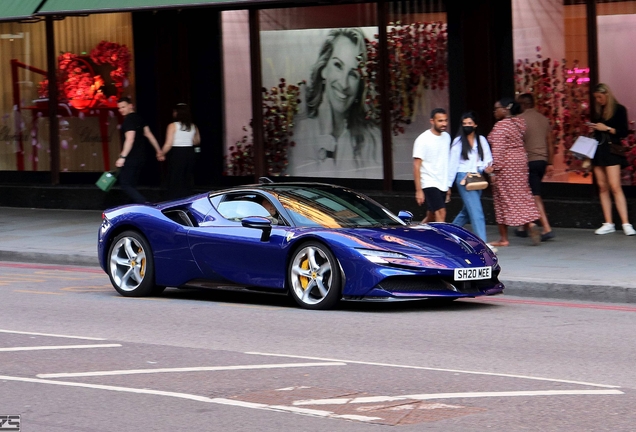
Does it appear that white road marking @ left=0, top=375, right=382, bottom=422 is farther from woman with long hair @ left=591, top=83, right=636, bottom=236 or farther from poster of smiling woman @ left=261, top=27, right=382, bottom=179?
poster of smiling woman @ left=261, top=27, right=382, bottom=179

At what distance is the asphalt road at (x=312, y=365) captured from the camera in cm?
691

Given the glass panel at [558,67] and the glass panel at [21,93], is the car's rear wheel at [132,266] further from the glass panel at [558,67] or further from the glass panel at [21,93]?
the glass panel at [21,93]

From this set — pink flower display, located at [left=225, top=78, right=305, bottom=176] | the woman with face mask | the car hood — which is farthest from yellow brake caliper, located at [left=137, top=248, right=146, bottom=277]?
pink flower display, located at [left=225, top=78, right=305, bottom=176]

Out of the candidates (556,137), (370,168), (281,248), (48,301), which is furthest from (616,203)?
(48,301)

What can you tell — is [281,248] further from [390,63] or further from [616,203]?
[390,63]

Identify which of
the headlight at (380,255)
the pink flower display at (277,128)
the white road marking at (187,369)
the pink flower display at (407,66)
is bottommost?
the white road marking at (187,369)

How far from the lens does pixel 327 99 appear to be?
1948 cm

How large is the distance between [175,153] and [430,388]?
1143 cm

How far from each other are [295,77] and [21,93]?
5.74m

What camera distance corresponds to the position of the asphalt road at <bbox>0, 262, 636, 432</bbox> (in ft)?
22.7

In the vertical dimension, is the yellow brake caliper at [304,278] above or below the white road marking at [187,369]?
above

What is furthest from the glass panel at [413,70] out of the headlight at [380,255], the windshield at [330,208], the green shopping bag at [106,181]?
the headlight at [380,255]

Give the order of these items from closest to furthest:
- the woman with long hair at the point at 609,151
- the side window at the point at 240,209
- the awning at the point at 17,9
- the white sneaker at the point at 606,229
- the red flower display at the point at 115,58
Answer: the side window at the point at 240,209 < the woman with long hair at the point at 609,151 < the white sneaker at the point at 606,229 < the awning at the point at 17,9 < the red flower display at the point at 115,58

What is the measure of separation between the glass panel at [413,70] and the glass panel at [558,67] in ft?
3.83
